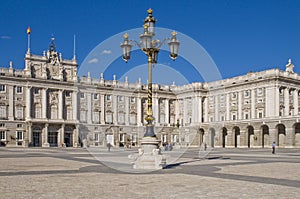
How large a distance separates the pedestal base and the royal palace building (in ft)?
152

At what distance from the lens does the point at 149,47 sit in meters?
21.2

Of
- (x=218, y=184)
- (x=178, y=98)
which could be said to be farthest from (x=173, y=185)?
(x=178, y=98)

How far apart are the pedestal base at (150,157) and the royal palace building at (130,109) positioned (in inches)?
1830

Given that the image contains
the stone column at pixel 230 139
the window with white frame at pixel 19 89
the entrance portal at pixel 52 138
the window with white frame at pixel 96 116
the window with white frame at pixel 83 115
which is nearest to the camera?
the window with white frame at pixel 19 89

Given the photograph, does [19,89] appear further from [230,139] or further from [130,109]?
[230,139]

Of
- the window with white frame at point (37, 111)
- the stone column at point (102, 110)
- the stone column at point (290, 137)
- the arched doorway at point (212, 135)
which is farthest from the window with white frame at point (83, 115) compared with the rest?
the stone column at point (290, 137)

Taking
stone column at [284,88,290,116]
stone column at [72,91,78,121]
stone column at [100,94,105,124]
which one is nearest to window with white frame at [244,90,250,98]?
stone column at [284,88,290,116]

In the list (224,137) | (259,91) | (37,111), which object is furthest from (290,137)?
(37,111)

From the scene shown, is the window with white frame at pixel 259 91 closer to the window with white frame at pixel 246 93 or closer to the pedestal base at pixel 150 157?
the window with white frame at pixel 246 93

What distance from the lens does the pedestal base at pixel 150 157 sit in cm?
2027

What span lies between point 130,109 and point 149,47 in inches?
2657

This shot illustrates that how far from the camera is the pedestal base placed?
20266 millimetres

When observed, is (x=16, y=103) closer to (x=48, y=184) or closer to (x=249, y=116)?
(x=249, y=116)

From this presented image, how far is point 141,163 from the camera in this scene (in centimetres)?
2038
